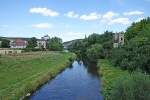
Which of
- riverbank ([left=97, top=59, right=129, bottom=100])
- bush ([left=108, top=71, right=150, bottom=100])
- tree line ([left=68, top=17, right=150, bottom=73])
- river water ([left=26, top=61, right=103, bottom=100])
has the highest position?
tree line ([left=68, top=17, right=150, bottom=73])

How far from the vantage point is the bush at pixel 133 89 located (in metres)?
16.0

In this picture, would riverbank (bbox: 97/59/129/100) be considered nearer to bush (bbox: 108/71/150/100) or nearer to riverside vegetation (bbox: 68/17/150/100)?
riverside vegetation (bbox: 68/17/150/100)

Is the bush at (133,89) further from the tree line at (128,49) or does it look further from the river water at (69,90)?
the tree line at (128,49)

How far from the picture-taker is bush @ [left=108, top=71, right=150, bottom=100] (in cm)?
1598

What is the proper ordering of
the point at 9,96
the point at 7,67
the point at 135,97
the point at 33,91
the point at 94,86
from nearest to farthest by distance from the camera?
the point at 135,97 < the point at 9,96 < the point at 33,91 < the point at 94,86 < the point at 7,67

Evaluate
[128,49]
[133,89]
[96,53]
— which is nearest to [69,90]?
[133,89]

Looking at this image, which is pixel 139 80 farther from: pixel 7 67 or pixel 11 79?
pixel 7 67

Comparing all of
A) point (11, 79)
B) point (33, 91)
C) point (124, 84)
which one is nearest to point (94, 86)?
point (33, 91)

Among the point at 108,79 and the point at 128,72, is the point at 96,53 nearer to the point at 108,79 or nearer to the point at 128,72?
the point at 128,72

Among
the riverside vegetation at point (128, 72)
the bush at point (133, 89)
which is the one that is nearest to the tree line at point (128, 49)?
the riverside vegetation at point (128, 72)

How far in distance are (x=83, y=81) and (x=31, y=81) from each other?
10543mm

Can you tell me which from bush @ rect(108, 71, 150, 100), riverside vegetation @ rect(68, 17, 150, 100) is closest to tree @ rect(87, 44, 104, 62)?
riverside vegetation @ rect(68, 17, 150, 100)

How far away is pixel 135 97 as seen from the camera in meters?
16.2

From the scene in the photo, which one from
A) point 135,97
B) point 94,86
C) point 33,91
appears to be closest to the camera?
point 135,97
